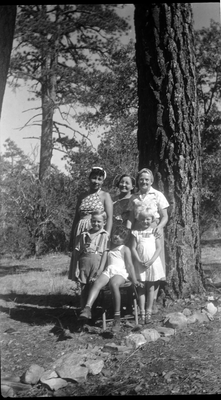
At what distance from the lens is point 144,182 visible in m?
4.21

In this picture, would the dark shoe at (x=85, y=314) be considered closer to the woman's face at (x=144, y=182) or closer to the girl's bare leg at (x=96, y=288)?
the girl's bare leg at (x=96, y=288)

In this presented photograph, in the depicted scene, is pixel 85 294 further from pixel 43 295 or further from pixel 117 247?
pixel 43 295

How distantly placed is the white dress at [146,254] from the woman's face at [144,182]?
0.46 metres

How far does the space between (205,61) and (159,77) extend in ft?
18.7

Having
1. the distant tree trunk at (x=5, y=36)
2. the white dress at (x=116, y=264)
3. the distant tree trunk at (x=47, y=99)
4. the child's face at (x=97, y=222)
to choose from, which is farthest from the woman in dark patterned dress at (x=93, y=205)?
the distant tree trunk at (x=47, y=99)

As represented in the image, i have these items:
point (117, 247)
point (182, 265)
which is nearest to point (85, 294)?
point (117, 247)

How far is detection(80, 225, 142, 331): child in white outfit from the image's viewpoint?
382cm

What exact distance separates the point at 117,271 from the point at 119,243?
0.93ft

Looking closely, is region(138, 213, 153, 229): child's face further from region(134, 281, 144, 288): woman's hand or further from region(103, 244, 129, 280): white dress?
region(134, 281, 144, 288): woman's hand

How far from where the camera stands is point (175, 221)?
453 cm

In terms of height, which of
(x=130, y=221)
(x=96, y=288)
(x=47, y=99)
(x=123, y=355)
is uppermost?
(x=47, y=99)

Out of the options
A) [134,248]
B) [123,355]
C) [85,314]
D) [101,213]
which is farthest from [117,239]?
[123,355]

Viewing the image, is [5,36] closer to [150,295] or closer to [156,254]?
[156,254]

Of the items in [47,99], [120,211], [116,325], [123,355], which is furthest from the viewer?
[47,99]
